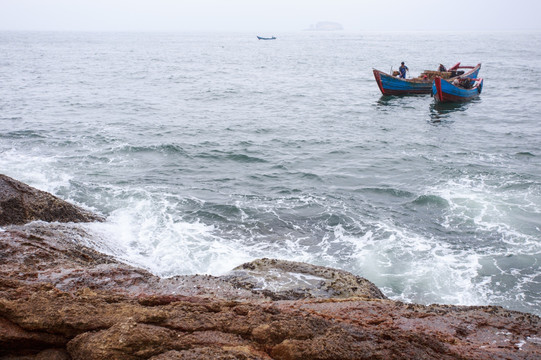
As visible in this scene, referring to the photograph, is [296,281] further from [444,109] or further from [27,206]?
[444,109]

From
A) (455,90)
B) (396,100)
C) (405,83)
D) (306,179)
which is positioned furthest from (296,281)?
(405,83)

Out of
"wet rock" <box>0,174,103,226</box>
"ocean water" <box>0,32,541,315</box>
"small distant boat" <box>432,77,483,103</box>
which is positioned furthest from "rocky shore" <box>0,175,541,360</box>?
"small distant boat" <box>432,77,483,103</box>

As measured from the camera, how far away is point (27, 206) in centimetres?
917

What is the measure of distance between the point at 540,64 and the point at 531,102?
23867 mm

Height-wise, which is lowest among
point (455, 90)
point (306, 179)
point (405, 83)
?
point (306, 179)

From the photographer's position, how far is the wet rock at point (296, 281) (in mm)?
6855

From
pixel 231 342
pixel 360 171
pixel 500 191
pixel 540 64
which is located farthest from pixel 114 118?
pixel 540 64

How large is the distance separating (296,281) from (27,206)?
19.3ft

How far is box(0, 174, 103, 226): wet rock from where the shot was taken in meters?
8.79

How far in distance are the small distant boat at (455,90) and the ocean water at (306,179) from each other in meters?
1.02

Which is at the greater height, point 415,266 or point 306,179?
point 306,179

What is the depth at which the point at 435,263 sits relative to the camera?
10.3 m

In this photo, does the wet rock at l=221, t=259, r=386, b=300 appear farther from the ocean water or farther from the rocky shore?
the ocean water

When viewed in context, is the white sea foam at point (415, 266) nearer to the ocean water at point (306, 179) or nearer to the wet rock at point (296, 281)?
the ocean water at point (306, 179)
